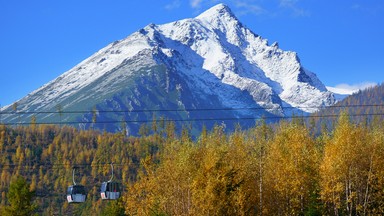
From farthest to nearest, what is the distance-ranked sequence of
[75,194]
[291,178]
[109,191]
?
[109,191]
[291,178]
[75,194]

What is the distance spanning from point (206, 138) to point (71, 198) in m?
19.8

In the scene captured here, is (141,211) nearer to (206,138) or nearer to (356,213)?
(206,138)

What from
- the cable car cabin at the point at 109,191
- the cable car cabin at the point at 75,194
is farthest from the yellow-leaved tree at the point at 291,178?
the cable car cabin at the point at 75,194

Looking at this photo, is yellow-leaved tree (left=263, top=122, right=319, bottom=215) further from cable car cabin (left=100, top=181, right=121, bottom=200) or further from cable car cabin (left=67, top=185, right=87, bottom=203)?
cable car cabin (left=67, top=185, right=87, bottom=203)

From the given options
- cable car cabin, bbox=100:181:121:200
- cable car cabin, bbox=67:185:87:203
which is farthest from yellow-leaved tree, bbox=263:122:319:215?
cable car cabin, bbox=67:185:87:203

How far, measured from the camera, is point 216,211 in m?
62.3

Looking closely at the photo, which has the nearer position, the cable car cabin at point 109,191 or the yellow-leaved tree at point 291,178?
the yellow-leaved tree at point 291,178

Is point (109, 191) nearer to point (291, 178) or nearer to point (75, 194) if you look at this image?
point (75, 194)

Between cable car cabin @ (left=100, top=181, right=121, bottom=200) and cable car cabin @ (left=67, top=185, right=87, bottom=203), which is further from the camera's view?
cable car cabin @ (left=100, top=181, right=121, bottom=200)

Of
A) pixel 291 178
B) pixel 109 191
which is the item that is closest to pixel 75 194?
pixel 109 191

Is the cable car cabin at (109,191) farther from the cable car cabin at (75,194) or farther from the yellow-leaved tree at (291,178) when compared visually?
the yellow-leaved tree at (291,178)

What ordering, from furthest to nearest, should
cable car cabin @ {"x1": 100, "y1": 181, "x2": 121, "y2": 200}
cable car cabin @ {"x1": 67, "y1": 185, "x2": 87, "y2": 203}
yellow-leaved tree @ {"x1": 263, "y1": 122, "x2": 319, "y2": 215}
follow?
cable car cabin @ {"x1": 100, "y1": 181, "x2": 121, "y2": 200} → yellow-leaved tree @ {"x1": 263, "y1": 122, "x2": 319, "y2": 215} → cable car cabin @ {"x1": 67, "y1": 185, "x2": 87, "y2": 203}

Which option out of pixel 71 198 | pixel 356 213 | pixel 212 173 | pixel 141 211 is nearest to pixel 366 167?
pixel 356 213

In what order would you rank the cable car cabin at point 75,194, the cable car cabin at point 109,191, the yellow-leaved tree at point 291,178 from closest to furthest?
1. the cable car cabin at point 75,194
2. the yellow-leaved tree at point 291,178
3. the cable car cabin at point 109,191
